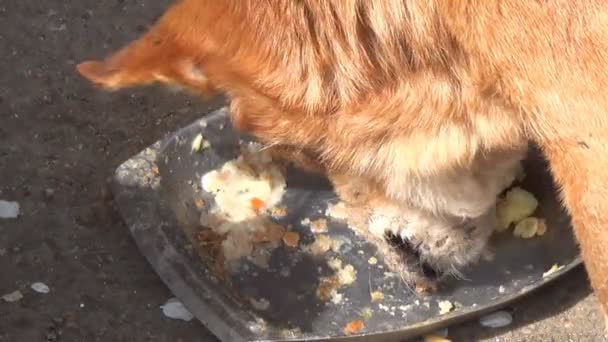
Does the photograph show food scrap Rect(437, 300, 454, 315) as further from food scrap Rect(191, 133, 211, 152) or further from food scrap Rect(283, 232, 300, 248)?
food scrap Rect(191, 133, 211, 152)

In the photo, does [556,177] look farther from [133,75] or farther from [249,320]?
[249,320]

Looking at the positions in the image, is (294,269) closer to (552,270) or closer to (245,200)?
(245,200)

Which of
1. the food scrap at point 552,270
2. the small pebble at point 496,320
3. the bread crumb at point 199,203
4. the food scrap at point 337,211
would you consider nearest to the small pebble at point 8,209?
the bread crumb at point 199,203

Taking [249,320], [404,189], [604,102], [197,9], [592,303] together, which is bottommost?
[592,303]

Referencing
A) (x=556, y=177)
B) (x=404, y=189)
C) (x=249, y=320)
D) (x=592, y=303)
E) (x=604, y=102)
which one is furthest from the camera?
(x=592, y=303)

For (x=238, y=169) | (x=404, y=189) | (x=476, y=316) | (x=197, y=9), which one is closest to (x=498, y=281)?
(x=476, y=316)
